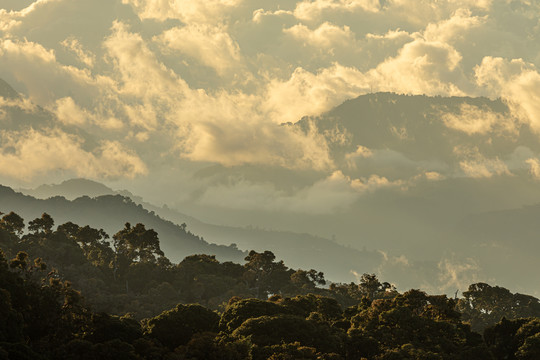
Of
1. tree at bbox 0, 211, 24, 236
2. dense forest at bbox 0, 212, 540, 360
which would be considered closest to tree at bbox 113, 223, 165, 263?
dense forest at bbox 0, 212, 540, 360

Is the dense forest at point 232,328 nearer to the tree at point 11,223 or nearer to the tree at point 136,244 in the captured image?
the tree at point 11,223

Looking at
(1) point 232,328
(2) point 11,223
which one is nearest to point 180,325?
(1) point 232,328

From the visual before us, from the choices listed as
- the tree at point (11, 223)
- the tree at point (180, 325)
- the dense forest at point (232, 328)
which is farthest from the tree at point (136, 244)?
the tree at point (180, 325)

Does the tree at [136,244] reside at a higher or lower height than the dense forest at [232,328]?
higher

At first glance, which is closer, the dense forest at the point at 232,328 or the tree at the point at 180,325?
the dense forest at the point at 232,328

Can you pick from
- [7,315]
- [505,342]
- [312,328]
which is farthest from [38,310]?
[505,342]

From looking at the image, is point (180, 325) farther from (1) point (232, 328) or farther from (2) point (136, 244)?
(2) point (136, 244)

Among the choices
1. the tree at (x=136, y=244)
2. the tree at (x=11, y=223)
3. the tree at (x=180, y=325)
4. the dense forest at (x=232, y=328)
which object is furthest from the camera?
the tree at (x=136, y=244)

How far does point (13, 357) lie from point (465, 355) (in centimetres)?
6676

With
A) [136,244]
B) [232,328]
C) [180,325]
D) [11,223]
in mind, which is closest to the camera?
[180,325]

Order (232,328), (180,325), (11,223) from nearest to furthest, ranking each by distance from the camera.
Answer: (180,325), (232,328), (11,223)

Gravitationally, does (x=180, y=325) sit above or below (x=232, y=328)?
below

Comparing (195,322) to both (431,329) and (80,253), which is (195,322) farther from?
(80,253)

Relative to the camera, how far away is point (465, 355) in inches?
3962
